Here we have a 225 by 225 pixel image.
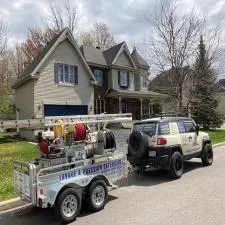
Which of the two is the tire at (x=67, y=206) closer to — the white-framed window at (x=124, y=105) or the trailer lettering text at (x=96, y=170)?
the trailer lettering text at (x=96, y=170)

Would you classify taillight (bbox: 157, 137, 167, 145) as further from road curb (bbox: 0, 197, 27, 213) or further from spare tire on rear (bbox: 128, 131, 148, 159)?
road curb (bbox: 0, 197, 27, 213)

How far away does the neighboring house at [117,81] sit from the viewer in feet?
100

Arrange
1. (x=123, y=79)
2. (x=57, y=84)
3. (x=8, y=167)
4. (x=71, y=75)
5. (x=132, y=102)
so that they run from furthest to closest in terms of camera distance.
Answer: (x=132, y=102)
(x=123, y=79)
(x=71, y=75)
(x=57, y=84)
(x=8, y=167)

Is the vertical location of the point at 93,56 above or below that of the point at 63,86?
above

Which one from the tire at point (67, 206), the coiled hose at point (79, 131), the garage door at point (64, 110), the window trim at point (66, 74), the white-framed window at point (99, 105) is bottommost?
the tire at point (67, 206)

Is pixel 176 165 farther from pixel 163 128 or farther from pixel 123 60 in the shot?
pixel 123 60

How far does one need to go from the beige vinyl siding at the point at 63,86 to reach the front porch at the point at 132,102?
4228 mm

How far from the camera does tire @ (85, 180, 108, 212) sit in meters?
6.89

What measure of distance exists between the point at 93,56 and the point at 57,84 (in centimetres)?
832

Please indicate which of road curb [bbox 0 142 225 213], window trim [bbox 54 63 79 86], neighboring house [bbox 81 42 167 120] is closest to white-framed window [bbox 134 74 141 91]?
neighboring house [bbox 81 42 167 120]

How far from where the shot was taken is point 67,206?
641 cm

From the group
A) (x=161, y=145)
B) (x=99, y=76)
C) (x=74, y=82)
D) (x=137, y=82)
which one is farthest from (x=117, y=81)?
(x=161, y=145)

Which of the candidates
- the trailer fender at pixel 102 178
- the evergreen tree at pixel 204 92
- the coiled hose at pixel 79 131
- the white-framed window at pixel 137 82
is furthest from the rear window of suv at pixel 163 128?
the white-framed window at pixel 137 82

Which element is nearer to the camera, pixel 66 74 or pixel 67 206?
pixel 67 206
